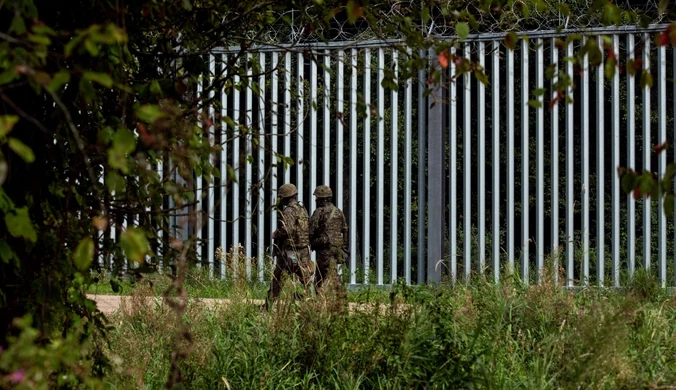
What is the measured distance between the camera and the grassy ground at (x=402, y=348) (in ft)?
14.7

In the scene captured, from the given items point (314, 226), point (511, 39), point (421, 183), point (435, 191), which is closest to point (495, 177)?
point (435, 191)

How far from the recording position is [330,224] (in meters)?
8.50

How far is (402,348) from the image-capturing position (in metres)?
4.65

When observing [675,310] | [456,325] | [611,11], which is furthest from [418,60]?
[675,310]

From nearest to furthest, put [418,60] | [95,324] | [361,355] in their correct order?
[418,60] < [95,324] < [361,355]

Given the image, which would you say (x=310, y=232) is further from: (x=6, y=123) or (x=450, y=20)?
(x=6, y=123)

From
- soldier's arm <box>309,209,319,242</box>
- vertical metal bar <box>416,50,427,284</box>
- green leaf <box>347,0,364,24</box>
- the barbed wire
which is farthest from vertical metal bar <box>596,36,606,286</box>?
green leaf <box>347,0,364,24</box>

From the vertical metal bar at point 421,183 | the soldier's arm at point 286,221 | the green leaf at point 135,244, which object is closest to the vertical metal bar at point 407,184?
the vertical metal bar at point 421,183

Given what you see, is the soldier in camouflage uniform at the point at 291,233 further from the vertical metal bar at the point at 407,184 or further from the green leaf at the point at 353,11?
the green leaf at the point at 353,11

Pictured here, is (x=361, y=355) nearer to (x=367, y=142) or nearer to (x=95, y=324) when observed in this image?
(x=95, y=324)

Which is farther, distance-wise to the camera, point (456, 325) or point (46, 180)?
point (456, 325)

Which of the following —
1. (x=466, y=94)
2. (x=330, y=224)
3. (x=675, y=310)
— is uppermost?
(x=466, y=94)

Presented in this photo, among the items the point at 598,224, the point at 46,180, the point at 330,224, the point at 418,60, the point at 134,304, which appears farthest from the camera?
the point at 598,224

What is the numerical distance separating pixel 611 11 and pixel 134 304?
4259 mm
